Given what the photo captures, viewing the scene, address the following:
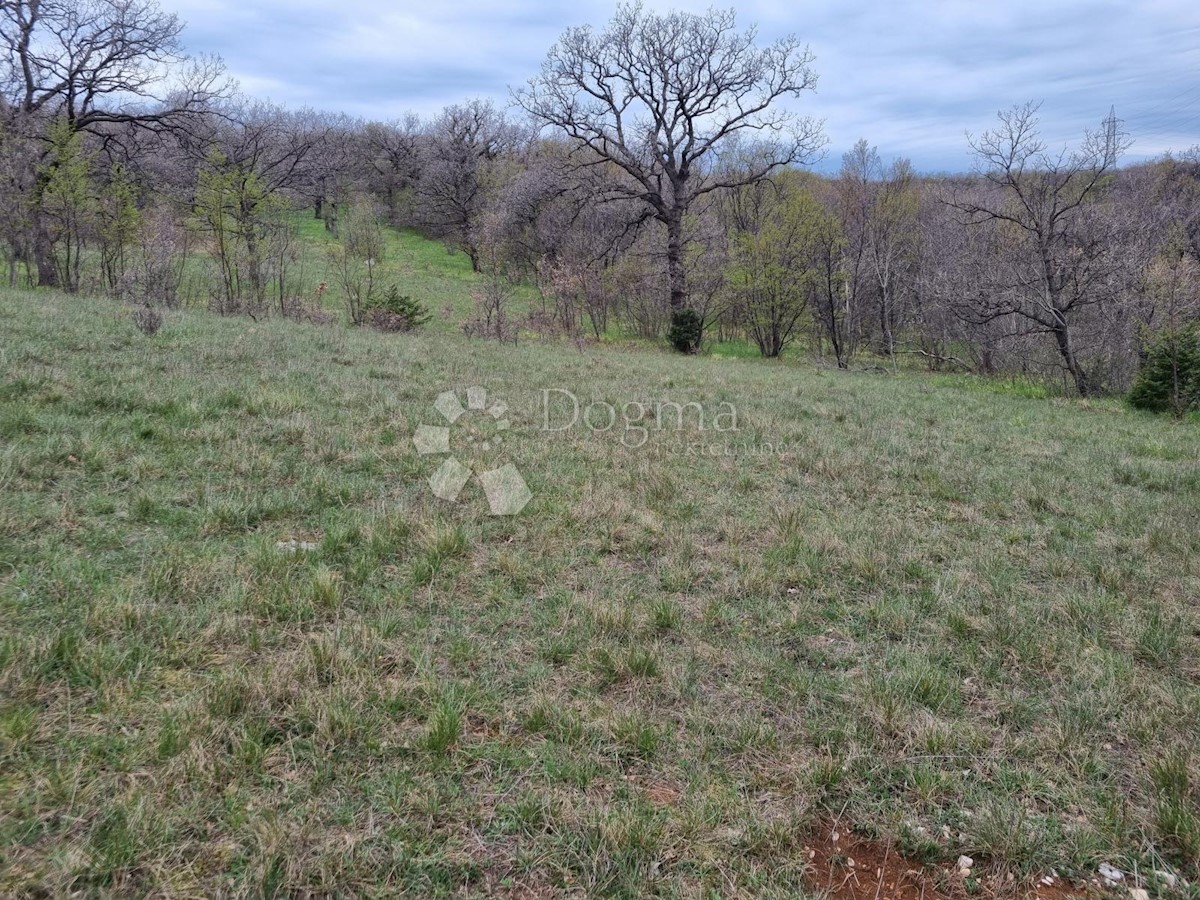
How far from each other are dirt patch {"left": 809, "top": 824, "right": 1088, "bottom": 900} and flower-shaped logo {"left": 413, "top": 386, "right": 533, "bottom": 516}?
324 cm

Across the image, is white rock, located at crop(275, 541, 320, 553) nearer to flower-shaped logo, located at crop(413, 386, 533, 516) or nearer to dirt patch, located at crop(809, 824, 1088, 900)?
flower-shaped logo, located at crop(413, 386, 533, 516)

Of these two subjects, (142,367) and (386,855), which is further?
(142,367)

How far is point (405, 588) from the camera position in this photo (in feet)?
11.7

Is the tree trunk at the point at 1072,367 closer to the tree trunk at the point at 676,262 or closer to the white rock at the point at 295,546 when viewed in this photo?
the tree trunk at the point at 676,262

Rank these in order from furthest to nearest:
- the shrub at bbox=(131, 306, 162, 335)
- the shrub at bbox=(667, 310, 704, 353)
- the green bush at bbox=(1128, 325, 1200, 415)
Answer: the shrub at bbox=(667, 310, 704, 353) < the green bush at bbox=(1128, 325, 1200, 415) < the shrub at bbox=(131, 306, 162, 335)

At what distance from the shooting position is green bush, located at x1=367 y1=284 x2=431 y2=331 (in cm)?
1792

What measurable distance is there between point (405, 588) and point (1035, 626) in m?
3.53

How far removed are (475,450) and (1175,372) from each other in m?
14.6

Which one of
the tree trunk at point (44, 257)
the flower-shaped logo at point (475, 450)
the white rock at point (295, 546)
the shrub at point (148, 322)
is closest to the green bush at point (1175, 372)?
the flower-shaped logo at point (475, 450)

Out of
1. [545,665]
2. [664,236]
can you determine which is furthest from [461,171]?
[545,665]

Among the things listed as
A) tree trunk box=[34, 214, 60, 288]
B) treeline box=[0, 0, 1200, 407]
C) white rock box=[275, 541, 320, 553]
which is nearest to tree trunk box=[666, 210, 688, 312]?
treeline box=[0, 0, 1200, 407]

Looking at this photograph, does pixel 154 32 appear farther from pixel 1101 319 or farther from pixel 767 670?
pixel 1101 319

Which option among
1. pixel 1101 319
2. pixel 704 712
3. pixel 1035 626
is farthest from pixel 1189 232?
pixel 704 712

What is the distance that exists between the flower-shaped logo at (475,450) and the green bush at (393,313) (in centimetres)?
1058
